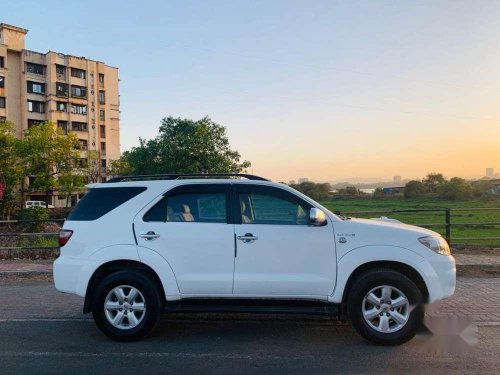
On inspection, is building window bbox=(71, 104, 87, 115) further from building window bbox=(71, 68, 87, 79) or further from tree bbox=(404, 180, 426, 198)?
tree bbox=(404, 180, 426, 198)

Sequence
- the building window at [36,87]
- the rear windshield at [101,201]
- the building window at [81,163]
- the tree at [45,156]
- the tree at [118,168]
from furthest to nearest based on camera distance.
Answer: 1. the building window at [36,87]
2. the tree at [118,168]
3. the building window at [81,163]
4. the tree at [45,156]
5. the rear windshield at [101,201]

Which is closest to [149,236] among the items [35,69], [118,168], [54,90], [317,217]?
[317,217]

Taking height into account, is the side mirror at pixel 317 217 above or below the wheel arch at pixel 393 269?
above

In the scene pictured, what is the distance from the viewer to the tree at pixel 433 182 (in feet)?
153

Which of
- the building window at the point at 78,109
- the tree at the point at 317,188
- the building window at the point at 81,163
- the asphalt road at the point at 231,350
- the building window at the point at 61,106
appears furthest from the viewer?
the building window at the point at 78,109

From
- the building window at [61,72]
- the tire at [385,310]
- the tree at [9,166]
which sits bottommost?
the tire at [385,310]

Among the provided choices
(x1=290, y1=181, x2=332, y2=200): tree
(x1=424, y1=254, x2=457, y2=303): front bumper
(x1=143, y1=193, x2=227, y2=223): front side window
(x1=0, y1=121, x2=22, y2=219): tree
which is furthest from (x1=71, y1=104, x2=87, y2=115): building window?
(x1=424, y1=254, x2=457, y2=303): front bumper

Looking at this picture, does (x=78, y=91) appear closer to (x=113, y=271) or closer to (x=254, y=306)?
(x=113, y=271)

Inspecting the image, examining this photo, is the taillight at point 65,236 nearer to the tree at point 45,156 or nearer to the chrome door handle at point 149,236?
the chrome door handle at point 149,236

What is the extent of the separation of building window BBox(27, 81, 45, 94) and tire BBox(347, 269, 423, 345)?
64.3 meters

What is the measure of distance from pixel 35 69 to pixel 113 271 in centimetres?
6380

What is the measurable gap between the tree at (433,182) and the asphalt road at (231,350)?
44.0 m

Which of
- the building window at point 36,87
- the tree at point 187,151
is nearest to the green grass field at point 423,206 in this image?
the tree at point 187,151

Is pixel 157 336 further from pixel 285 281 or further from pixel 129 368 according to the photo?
pixel 285 281
